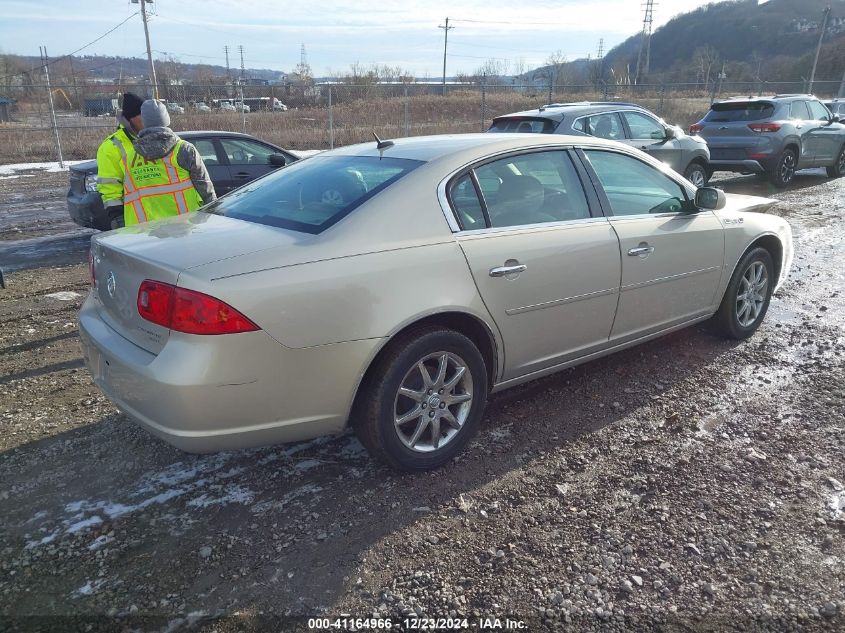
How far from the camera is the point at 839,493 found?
3010 millimetres

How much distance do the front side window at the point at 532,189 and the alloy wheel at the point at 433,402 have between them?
31.7 inches

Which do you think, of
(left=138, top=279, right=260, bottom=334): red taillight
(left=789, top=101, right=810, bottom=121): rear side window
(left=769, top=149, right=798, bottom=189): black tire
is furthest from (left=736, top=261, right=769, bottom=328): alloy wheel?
(left=789, top=101, right=810, bottom=121): rear side window

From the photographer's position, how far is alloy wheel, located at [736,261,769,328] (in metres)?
4.78

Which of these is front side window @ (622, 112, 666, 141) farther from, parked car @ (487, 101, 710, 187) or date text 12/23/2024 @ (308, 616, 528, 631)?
date text 12/23/2024 @ (308, 616, 528, 631)

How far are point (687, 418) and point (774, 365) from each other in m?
1.18

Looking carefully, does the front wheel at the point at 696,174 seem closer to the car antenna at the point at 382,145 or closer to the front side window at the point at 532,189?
the front side window at the point at 532,189

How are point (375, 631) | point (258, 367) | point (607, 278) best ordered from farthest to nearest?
1. point (607, 278)
2. point (258, 367)
3. point (375, 631)

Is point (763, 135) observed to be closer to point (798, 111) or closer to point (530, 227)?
point (798, 111)

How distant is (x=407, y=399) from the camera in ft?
10.1

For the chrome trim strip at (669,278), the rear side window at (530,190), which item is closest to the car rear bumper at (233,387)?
the rear side window at (530,190)

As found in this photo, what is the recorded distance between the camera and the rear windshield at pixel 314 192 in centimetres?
309

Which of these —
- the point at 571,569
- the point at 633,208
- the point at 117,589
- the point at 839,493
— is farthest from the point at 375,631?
the point at 633,208

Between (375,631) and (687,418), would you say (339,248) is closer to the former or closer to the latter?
(375,631)

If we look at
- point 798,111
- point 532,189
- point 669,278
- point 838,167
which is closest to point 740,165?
point 798,111
